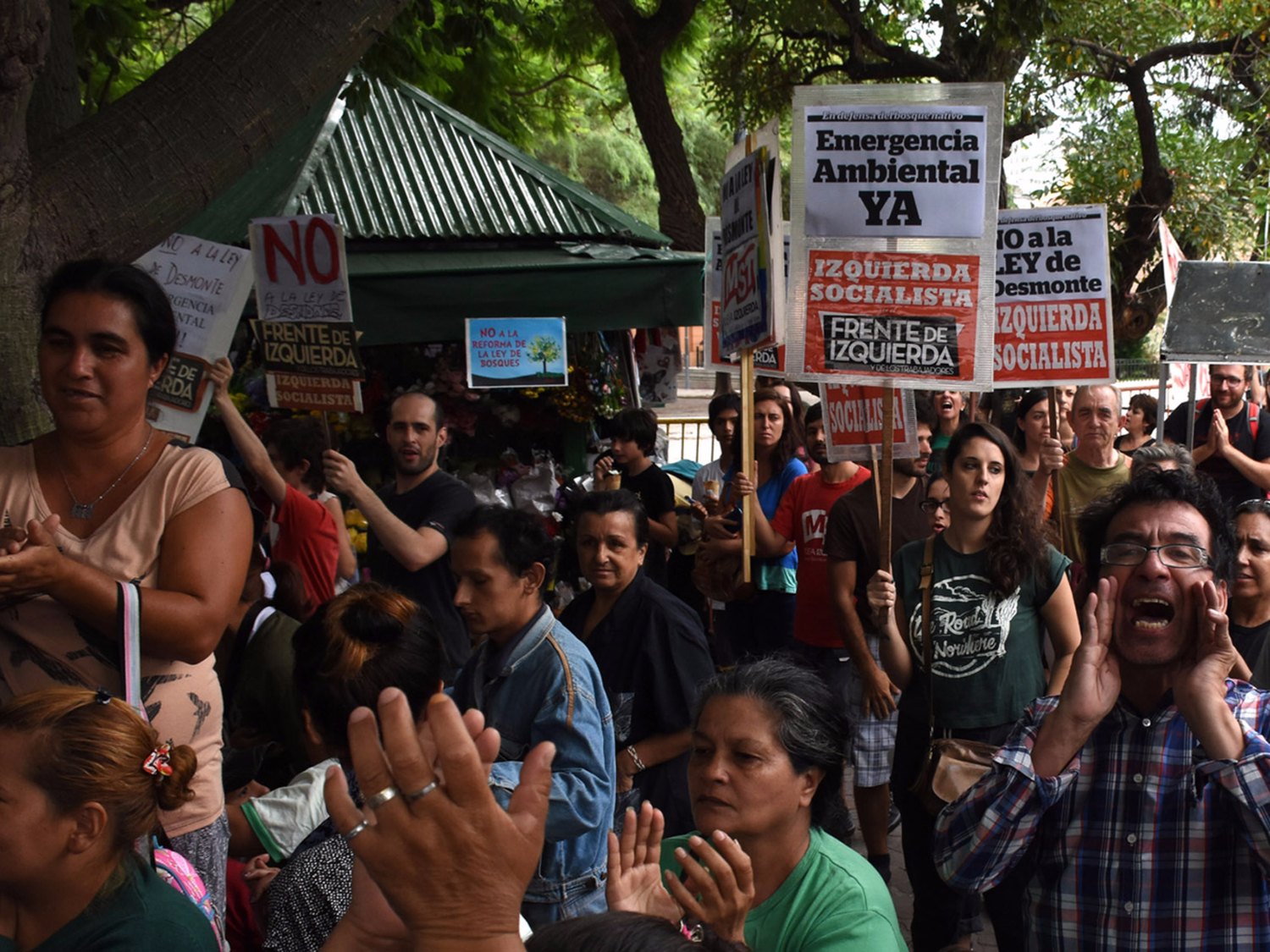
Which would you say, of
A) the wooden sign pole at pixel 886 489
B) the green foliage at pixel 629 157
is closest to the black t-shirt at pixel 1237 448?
the wooden sign pole at pixel 886 489

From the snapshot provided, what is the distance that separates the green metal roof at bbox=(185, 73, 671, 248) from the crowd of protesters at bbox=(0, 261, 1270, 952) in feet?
17.7

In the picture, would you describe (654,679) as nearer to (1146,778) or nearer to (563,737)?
(563,737)

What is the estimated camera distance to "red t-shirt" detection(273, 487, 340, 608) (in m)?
5.51

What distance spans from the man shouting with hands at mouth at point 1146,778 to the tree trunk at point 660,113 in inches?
457

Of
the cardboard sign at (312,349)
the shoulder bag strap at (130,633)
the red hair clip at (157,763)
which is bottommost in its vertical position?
the red hair clip at (157,763)

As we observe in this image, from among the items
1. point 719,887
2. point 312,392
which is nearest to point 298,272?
point 312,392

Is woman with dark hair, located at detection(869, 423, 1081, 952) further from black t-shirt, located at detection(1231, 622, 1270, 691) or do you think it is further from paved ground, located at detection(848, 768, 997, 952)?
black t-shirt, located at detection(1231, 622, 1270, 691)

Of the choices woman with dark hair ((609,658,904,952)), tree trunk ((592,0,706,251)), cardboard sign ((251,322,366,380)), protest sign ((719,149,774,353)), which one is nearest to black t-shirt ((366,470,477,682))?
cardboard sign ((251,322,366,380))

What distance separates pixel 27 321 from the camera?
11.4 ft

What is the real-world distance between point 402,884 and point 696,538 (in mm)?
6810

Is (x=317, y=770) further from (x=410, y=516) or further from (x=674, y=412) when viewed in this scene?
(x=674, y=412)

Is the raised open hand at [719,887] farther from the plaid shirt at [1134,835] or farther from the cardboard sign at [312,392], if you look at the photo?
the cardboard sign at [312,392]

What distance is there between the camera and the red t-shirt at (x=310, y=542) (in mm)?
5508

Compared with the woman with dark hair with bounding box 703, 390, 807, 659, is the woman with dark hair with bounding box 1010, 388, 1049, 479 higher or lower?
higher
